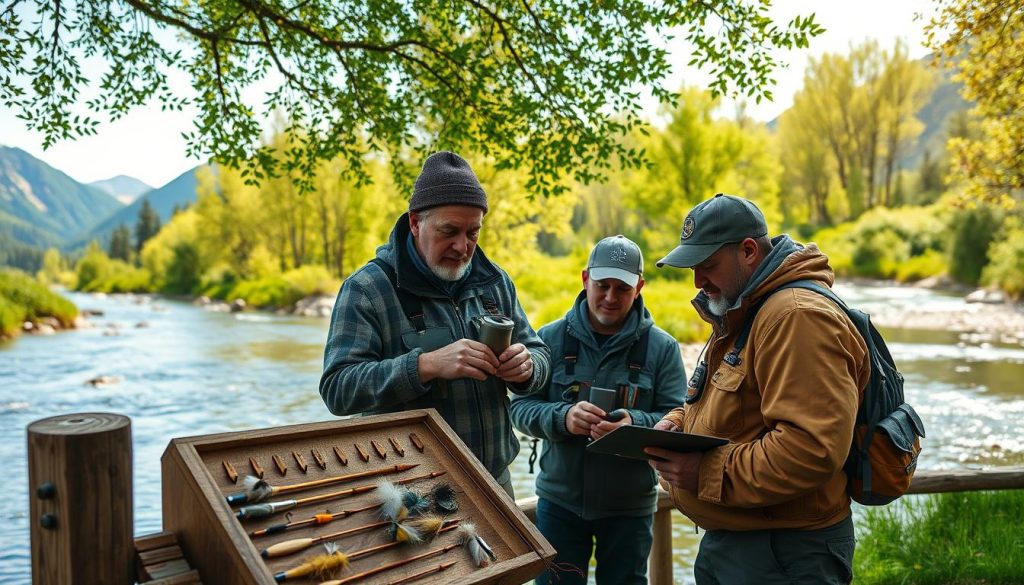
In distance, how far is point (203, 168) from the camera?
47.2m

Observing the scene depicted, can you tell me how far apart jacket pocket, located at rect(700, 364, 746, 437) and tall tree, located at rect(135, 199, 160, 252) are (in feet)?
290

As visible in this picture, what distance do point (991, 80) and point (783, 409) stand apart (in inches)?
286

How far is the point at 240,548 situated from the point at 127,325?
1089 inches

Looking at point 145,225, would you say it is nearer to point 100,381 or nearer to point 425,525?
point 100,381

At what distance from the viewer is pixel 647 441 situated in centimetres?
212

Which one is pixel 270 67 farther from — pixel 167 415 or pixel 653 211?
pixel 653 211

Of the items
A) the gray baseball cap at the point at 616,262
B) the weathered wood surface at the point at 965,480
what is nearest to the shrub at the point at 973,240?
the weathered wood surface at the point at 965,480

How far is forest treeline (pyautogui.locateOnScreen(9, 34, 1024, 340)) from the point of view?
24.0m

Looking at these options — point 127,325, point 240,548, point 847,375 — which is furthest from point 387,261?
point 127,325

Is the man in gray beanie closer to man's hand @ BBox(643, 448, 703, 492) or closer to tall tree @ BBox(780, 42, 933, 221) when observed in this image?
man's hand @ BBox(643, 448, 703, 492)

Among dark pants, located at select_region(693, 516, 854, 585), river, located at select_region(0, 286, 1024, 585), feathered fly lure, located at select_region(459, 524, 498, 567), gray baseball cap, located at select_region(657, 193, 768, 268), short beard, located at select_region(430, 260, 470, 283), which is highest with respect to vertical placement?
gray baseball cap, located at select_region(657, 193, 768, 268)

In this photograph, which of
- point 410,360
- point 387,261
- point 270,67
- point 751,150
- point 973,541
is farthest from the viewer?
point 751,150

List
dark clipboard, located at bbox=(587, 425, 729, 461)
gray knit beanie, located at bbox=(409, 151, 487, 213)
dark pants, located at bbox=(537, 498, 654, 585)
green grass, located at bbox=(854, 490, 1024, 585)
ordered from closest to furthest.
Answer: dark clipboard, located at bbox=(587, 425, 729, 461), gray knit beanie, located at bbox=(409, 151, 487, 213), dark pants, located at bbox=(537, 498, 654, 585), green grass, located at bbox=(854, 490, 1024, 585)

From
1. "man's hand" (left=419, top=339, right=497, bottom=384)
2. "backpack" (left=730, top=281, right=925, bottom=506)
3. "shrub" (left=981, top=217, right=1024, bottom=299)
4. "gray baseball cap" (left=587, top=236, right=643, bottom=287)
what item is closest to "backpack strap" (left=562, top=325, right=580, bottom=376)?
"gray baseball cap" (left=587, top=236, right=643, bottom=287)
